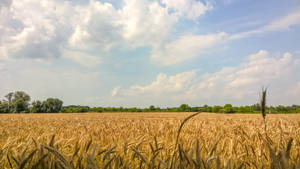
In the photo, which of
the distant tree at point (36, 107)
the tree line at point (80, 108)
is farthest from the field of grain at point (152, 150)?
the distant tree at point (36, 107)

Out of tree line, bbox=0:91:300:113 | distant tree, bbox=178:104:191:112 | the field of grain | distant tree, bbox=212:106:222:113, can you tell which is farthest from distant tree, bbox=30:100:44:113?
the field of grain

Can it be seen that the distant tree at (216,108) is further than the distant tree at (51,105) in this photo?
No

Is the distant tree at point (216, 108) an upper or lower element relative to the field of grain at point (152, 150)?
lower

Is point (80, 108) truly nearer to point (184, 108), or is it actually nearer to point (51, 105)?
point (51, 105)

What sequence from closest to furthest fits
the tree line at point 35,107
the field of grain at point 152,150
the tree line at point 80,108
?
the field of grain at point 152,150 → the tree line at point 80,108 → the tree line at point 35,107

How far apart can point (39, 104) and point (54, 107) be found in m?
4.22

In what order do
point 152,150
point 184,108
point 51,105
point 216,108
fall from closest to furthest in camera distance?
1. point 152,150
2. point 216,108
3. point 184,108
4. point 51,105

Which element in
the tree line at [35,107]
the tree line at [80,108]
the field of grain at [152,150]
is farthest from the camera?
the tree line at [35,107]

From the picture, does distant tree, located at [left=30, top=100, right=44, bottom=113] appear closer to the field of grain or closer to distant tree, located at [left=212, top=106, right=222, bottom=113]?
distant tree, located at [left=212, top=106, right=222, bottom=113]

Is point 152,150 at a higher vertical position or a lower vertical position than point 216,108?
higher

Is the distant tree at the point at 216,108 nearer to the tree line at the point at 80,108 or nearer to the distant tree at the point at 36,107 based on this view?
the tree line at the point at 80,108

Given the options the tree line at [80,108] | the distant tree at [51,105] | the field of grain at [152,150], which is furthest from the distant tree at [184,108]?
the field of grain at [152,150]

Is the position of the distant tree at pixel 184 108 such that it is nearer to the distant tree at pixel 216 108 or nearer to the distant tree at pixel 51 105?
the distant tree at pixel 216 108

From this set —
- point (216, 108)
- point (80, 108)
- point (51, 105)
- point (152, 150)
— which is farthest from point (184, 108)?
point (152, 150)
